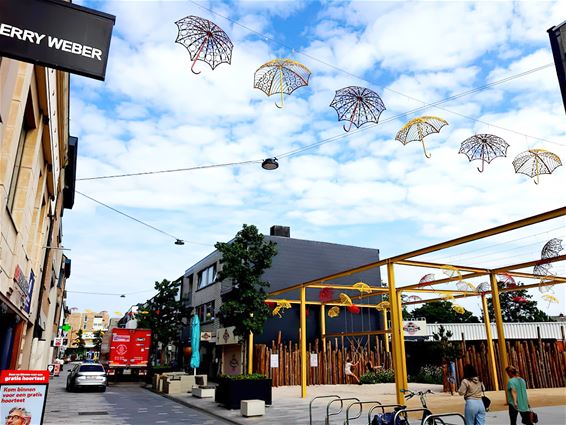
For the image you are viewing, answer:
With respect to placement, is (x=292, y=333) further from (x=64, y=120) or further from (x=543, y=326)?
(x=543, y=326)

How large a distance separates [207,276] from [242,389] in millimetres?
22337

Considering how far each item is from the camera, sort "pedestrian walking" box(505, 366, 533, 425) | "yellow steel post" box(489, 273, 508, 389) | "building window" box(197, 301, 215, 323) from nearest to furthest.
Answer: "pedestrian walking" box(505, 366, 533, 425), "yellow steel post" box(489, 273, 508, 389), "building window" box(197, 301, 215, 323)

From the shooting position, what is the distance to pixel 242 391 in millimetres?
16312

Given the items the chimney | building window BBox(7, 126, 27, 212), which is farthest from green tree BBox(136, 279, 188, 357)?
building window BBox(7, 126, 27, 212)

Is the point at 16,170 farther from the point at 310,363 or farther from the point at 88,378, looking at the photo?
the point at 310,363

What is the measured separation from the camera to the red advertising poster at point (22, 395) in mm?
6945

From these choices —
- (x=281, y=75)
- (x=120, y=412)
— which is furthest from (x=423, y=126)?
(x=120, y=412)

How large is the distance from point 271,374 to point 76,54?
80.3 ft

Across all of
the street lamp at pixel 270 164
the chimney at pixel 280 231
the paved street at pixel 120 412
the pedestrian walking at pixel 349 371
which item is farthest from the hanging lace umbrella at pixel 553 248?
the chimney at pixel 280 231

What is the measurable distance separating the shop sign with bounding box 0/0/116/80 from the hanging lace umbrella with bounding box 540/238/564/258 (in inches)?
528

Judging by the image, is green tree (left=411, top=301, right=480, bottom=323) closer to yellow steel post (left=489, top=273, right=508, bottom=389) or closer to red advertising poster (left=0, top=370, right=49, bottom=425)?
yellow steel post (left=489, top=273, right=508, bottom=389)

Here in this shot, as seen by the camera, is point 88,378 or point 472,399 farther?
point 88,378

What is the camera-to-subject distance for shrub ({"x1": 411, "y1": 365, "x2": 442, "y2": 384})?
2755 cm

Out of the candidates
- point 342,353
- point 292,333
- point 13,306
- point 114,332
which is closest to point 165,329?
point 114,332
